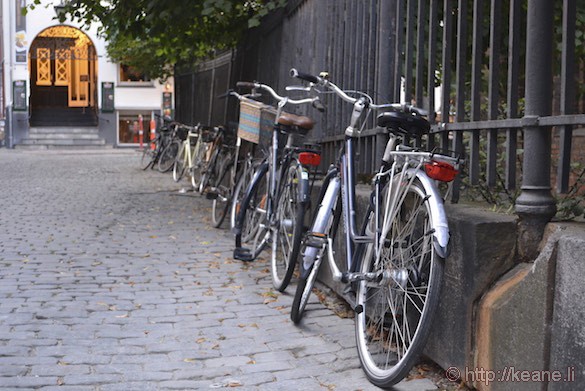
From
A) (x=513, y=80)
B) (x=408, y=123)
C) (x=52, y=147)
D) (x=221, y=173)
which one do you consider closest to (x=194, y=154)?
(x=221, y=173)

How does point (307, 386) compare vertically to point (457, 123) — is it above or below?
below

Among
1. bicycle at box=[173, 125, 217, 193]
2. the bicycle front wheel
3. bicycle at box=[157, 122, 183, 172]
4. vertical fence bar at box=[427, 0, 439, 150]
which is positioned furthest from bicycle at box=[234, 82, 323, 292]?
bicycle at box=[157, 122, 183, 172]

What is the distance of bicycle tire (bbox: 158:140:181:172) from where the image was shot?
1692 centimetres

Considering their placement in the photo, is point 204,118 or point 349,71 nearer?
point 349,71

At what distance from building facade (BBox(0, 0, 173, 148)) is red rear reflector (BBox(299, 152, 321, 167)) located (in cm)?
2768

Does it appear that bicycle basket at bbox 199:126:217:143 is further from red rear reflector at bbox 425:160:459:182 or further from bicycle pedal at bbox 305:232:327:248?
red rear reflector at bbox 425:160:459:182

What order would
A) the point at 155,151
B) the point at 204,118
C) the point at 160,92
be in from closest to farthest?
the point at 204,118 → the point at 155,151 → the point at 160,92

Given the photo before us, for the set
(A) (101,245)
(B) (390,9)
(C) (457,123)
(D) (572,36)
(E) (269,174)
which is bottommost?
(A) (101,245)

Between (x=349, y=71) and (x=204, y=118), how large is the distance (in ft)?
32.1

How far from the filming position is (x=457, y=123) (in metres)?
3.98

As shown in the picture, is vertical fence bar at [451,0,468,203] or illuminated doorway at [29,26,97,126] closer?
vertical fence bar at [451,0,468,203]

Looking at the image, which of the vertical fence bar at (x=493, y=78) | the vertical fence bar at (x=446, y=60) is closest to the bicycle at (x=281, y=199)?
the vertical fence bar at (x=446, y=60)

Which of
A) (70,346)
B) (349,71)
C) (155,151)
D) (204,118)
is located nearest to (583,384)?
(70,346)

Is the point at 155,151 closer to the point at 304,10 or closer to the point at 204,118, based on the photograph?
the point at 204,118
